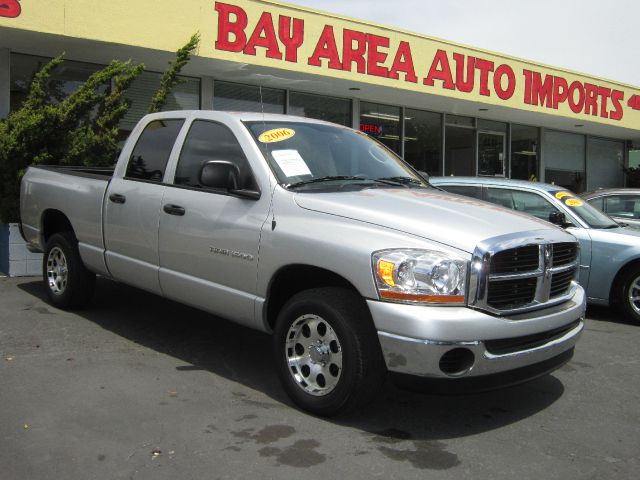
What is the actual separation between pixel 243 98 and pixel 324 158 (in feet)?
28.1

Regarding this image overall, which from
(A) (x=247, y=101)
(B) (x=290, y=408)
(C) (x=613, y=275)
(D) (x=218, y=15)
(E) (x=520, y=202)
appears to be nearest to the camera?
(B) (x=290, y=408)

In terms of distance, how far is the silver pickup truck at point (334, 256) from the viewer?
347 centimetres

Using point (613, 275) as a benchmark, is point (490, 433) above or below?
below

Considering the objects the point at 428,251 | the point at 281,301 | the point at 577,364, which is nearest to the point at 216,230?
the point at 281,301

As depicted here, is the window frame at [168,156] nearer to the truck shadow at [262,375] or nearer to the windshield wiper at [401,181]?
the truck shadow at [262,375]

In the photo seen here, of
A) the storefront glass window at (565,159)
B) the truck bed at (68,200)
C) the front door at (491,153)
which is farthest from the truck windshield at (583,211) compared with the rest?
the storefront glass window at (565,159)

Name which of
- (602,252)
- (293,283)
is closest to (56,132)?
(293,283)

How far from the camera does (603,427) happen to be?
3.93m

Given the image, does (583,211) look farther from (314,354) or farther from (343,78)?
(343,78)

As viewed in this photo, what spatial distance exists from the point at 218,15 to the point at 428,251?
8107mm

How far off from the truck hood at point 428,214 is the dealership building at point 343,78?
2092 mm

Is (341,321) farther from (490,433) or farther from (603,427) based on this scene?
(603,427)

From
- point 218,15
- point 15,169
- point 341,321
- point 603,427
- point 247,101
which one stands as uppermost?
point 218,15

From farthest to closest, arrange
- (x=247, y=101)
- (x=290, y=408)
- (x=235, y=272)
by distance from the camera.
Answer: (x=247, y=101) → (x=235, y=272) → (x=290, y=408)
